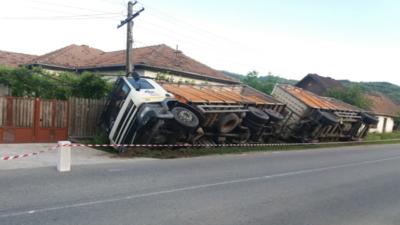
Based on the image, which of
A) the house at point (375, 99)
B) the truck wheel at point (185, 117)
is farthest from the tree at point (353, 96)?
the truck wheel at point (185, 117)

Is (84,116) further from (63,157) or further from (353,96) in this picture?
(353,96)

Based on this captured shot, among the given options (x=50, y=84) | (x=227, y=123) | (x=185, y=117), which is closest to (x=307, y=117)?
(x=227, y=123)

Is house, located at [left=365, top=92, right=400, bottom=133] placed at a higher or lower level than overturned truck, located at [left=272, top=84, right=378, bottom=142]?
lower

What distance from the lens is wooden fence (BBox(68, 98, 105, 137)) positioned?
61.3 feet

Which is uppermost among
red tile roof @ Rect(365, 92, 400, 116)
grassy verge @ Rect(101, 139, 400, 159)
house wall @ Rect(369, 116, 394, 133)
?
grassy verge @ Rect(101, 139, 400, 159)

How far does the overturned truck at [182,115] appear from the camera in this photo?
15283 millimetres

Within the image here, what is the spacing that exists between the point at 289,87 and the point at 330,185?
51.5ft

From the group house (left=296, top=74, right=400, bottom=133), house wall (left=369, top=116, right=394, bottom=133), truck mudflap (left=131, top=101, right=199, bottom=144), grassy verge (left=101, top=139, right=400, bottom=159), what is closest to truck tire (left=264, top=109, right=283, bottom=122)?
grassy verge (left=101, top=139, right=400, bottom=159)

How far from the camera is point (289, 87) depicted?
26094 mm

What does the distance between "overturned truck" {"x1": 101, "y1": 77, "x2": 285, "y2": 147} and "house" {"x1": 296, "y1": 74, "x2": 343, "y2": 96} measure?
36.2m

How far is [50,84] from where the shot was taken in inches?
768

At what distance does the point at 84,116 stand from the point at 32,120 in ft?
7.33

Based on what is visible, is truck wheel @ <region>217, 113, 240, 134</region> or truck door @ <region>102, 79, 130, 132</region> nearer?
truck door @ <region>102, 79, 130, 132</region>

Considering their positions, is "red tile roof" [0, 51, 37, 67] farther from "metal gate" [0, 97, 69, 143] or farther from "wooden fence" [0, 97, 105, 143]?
"metal gate" [0, 97, 69, 143]
